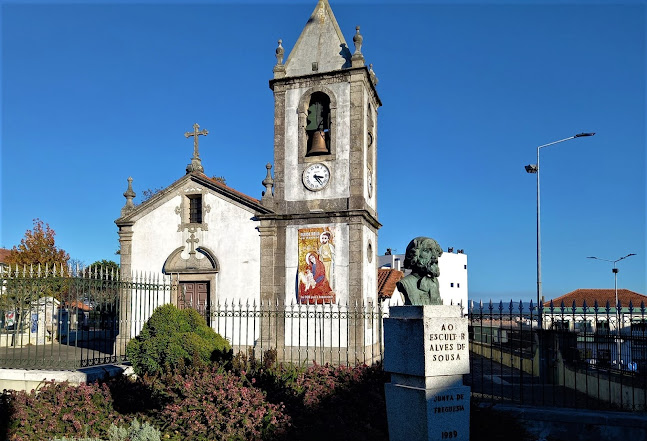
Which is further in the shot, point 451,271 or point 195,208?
point 451,271

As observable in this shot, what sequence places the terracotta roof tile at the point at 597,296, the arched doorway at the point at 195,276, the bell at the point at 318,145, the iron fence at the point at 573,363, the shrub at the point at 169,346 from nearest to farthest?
the iron fence at the point at 573,363 → the shrub at the point at 169,346 → the bell at the point at 318,145 → the arched doorway at the point at 195,276 → the terracotta roof tile at the point at 597,296

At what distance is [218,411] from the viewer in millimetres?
7547

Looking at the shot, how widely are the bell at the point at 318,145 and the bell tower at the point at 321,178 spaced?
0.03 meters

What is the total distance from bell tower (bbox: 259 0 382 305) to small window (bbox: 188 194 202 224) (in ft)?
8.32

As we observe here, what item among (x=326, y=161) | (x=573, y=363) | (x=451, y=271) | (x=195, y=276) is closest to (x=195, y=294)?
(x=195, y=276)

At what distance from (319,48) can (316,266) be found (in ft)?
23.5

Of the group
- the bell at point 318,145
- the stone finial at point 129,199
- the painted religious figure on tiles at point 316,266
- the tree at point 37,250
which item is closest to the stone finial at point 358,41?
the bell at point 318,145

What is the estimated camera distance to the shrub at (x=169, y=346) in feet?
34.0

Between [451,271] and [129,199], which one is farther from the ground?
[129,199]

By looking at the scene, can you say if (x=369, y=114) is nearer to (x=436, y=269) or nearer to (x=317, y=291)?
(x=317, y=291)

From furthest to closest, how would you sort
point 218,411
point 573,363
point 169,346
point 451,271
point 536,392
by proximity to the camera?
point 451,271
point 573,363
point 536,392
point 169,346
point 218,411

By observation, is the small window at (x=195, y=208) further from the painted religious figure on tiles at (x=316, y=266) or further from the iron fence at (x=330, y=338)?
the painted religious figure on tiles at (x=316, y=266)

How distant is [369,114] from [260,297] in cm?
707

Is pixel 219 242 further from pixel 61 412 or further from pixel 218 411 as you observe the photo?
pixel 218 411
